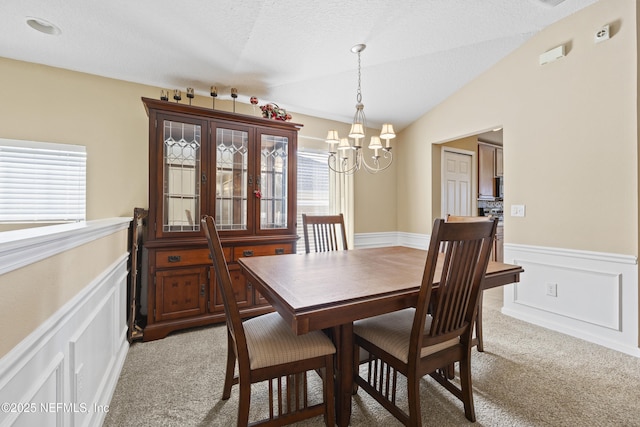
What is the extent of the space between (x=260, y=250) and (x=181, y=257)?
2.38 feet

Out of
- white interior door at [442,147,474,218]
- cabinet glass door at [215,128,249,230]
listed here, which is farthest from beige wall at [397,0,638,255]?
cabinet glass door at [215,128,249,230]

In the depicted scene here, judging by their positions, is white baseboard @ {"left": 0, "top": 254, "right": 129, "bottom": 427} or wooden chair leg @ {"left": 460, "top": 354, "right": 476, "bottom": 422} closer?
white baseboard @ {"left": 0, "top": 254, "right": 129, "bottom": 427}

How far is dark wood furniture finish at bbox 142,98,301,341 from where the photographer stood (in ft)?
8.02

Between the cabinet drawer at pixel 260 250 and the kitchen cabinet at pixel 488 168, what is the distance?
377 cm

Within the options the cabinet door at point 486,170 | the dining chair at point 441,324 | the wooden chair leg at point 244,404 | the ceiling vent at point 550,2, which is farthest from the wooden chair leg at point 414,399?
the cabinet door at point 486,170

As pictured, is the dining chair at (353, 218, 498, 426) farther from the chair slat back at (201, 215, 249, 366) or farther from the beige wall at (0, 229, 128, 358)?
the beige wall at (0, 229, 128, 358)

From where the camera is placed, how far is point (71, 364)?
3.72 ft

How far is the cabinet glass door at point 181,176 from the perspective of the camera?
8.25 feet

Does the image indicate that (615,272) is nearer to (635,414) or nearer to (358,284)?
(635,414)

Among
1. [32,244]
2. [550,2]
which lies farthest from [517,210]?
[32,244]

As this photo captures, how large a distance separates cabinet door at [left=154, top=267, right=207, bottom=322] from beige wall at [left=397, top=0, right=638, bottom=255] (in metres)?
3.22

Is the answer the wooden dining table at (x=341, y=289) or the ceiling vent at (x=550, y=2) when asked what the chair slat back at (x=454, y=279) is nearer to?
the wooden dining table at (x=341, y=289)

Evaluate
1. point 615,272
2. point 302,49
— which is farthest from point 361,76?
point 615,272

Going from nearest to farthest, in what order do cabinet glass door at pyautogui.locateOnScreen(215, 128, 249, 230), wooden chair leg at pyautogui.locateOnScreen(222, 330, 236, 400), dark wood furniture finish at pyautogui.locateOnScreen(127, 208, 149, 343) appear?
wooden chair leg at pyautogui.locateOnScreen(222, 330, 236, 400) → dark wood furniture finish at pyautogui.locateOnScreen(127, 208, 149, 343) → cabinet glass door at pyautogui.locateOnScreen(215, 128, 249, 230)
